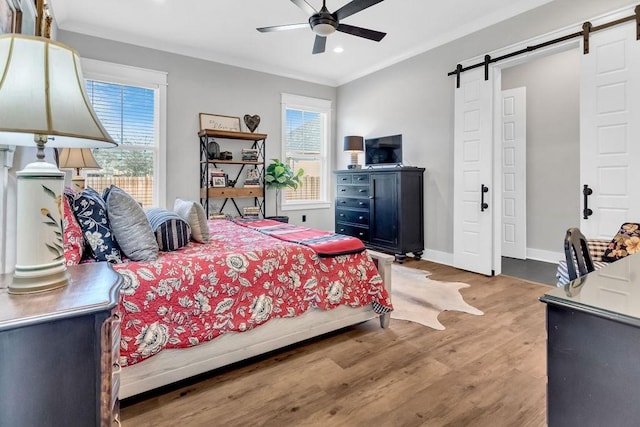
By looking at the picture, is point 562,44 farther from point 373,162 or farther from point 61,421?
point 61,421

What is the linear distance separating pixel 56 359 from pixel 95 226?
110cm

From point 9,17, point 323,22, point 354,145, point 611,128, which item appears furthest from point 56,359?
point 354,145

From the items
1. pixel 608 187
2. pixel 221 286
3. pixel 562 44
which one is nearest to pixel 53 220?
pixel 221 286

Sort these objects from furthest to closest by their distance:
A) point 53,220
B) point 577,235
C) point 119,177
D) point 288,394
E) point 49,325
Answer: point 119,177 < point 288,394 < point 577,235 < point 53,220 < point 49,325

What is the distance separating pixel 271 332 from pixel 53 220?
1.34 metres

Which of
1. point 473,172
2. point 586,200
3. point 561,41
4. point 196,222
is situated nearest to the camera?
point 196,222

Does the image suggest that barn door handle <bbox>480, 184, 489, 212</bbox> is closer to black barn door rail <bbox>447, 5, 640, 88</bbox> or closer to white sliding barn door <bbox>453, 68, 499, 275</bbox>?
white sliding barn door <bbox>453, 68, 499, 275</bbox>

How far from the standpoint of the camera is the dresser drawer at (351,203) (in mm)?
4982

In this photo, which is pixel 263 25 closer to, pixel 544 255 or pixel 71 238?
pixel 71 238

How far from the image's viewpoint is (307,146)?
6.02 m

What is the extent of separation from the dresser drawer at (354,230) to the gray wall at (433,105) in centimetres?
86

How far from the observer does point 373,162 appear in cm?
521

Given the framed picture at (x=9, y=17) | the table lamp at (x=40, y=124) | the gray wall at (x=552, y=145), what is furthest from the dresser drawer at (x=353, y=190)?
the table lamp at (x=40, y=124)

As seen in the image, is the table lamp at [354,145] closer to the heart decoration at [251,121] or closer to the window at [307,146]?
the window at [307,146]
